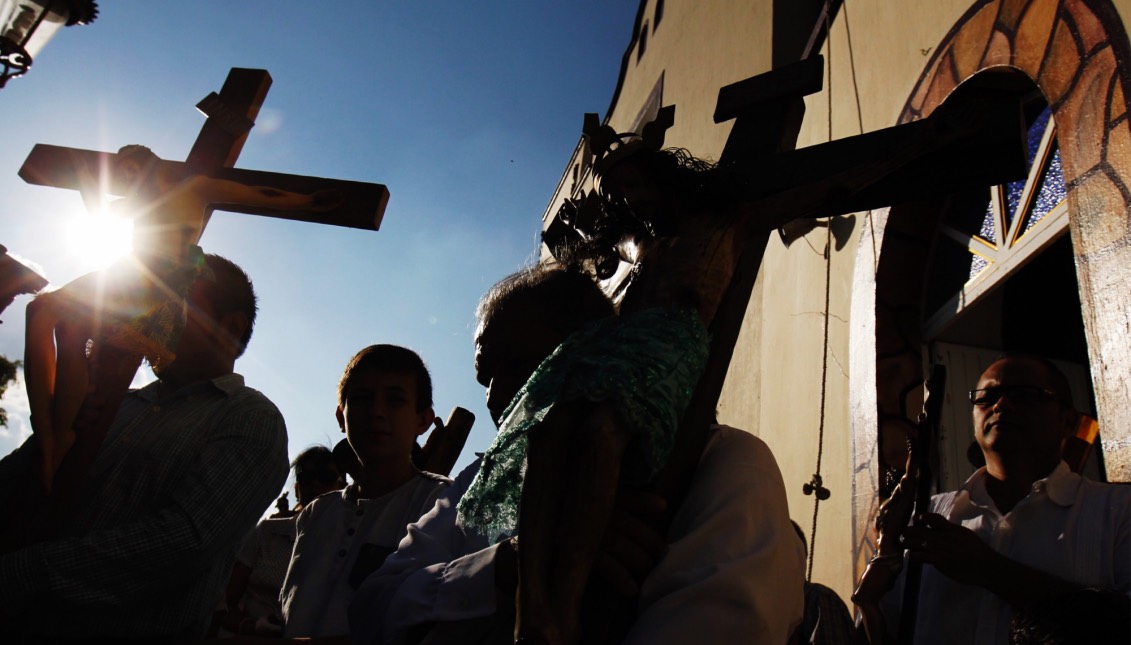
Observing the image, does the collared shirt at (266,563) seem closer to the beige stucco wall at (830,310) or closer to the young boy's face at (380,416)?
the young boy's face at (380,416)

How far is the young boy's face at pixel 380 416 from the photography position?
2891 mm

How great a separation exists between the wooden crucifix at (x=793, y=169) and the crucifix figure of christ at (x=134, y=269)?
51.6 inches

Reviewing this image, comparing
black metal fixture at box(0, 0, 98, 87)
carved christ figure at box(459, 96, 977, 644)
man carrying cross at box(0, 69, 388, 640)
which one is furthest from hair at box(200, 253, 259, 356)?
carved christ figure at box(459, 96, 977, 644)

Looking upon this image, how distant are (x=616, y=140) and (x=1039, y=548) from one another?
168cm

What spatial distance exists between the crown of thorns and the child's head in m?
1.22

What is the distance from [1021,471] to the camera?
2500mm

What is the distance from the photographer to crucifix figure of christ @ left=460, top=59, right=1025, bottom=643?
4.71 feet

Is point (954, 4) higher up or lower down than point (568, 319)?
higher up

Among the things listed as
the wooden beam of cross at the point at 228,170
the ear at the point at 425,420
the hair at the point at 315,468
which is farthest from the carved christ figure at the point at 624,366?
the hair at the point at 315,468

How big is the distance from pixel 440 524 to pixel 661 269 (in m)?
0.83

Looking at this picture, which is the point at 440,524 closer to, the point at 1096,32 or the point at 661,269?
the point at 661,269

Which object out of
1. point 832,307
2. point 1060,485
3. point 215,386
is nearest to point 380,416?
point 215,386

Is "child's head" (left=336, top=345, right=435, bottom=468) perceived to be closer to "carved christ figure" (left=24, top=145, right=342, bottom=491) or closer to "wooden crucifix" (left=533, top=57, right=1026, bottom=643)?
"carved christ figure" (left=24, top=145, right=342, bottom=491)

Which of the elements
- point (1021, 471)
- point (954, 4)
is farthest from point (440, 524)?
point (954, 4)
